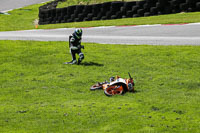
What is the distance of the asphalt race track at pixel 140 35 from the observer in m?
17.8

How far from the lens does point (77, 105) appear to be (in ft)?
29.8

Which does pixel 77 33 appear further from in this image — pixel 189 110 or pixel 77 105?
pixel 189 110

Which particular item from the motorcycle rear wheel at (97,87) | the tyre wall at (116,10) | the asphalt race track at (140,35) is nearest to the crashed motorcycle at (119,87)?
the motorcycle rear wheel at (97,87)

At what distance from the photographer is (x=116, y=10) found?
83.6ft

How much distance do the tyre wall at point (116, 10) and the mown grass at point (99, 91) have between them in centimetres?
727

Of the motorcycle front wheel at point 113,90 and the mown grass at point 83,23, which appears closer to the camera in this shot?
the motorcycle front wheel at point 113,90

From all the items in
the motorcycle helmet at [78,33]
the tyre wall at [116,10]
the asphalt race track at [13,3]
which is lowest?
the motorcycle helmet at [78,33]

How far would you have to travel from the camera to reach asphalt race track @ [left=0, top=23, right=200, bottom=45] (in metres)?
17.8

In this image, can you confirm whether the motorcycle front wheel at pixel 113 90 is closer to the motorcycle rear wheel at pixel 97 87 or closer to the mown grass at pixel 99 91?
the mown grass at pixel 99 91

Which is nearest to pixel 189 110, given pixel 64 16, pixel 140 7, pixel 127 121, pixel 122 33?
pixel 127 121

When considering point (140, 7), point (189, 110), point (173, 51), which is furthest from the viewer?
point (140, 7)

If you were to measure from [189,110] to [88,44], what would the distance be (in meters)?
10.7

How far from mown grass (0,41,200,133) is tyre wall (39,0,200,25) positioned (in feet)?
23.9

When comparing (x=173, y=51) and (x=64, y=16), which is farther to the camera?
(x=64, y=16)
